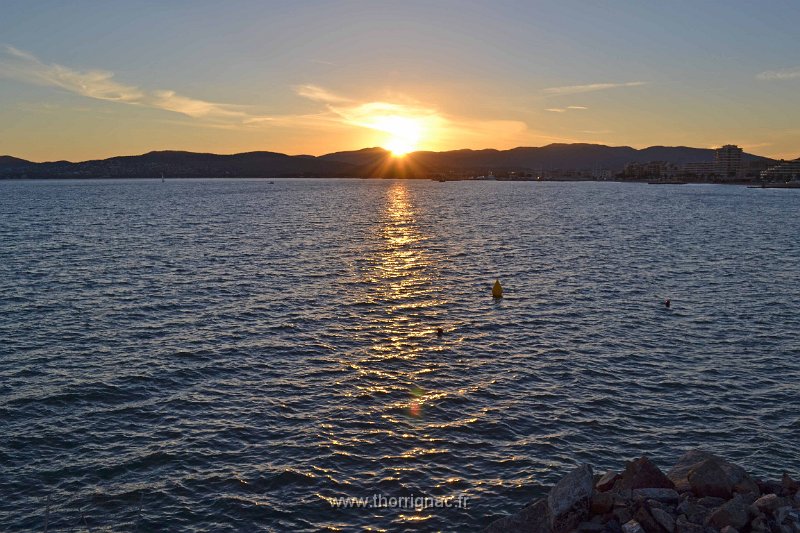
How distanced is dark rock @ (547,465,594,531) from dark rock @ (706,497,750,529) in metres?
3.43

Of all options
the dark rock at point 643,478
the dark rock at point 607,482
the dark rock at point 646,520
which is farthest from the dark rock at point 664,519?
the dark rock at point 607,482

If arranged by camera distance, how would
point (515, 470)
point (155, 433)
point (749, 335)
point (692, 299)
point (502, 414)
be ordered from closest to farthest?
point (515, 470) → point (155, 433) → point (502, 414) → point (749, 335) → point (692, 299)

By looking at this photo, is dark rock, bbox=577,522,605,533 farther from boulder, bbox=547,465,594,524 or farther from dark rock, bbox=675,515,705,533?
dark rock, bbox=675,515,705,533

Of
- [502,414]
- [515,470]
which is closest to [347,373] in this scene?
[502,414]

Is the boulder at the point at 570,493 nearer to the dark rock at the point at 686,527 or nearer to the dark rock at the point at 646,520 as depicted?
the dark rock at the point at 646,520

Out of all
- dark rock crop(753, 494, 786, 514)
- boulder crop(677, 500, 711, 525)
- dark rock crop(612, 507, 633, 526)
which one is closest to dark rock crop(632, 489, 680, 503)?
boulder crop(677, 500, 711, 525)

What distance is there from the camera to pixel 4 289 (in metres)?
58.2

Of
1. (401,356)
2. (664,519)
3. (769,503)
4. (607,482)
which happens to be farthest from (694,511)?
(401,356)

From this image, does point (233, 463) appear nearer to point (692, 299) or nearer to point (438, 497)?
point (438, 497)

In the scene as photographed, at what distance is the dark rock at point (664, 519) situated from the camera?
1734 centimetres

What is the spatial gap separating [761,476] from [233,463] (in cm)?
2172

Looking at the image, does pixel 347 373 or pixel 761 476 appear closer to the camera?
pixel 761 476

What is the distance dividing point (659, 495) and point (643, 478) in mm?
996

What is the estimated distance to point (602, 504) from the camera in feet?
61.5
